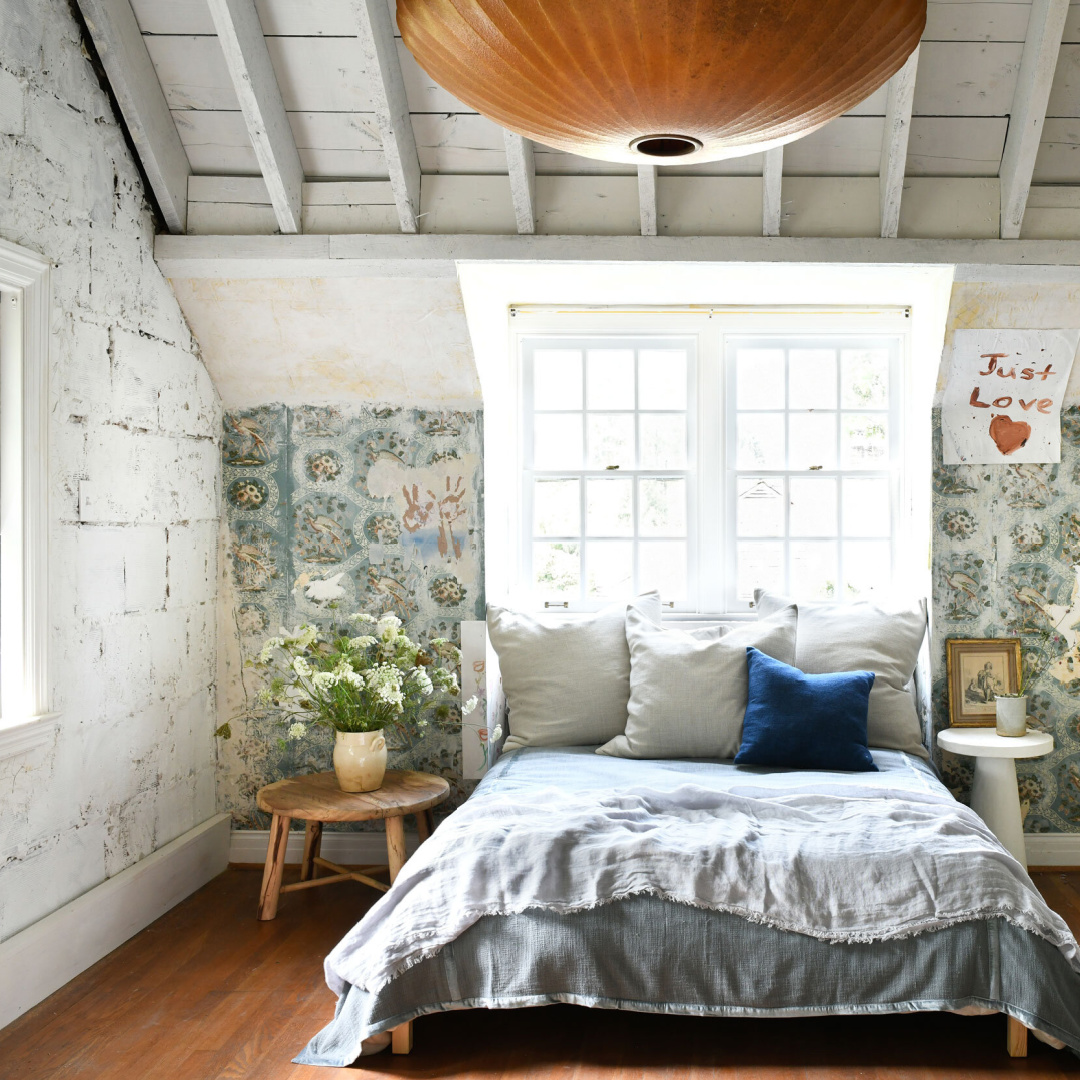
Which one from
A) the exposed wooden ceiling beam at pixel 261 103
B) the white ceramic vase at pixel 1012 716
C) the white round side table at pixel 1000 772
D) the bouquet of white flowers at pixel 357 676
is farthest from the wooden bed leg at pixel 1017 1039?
the exposed wooden ceiling beam at pixel 261 103

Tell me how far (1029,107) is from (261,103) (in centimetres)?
243

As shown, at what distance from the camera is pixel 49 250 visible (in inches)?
112

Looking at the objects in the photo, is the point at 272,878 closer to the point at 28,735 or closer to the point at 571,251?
the point at 28,735

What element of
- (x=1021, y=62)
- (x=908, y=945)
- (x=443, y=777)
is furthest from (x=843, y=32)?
(x=443, y=777)

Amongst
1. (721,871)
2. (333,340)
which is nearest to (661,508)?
(333,340)

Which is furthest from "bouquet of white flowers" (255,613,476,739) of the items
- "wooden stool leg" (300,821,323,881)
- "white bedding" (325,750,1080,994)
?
"white bedding" (325,750,1080,994)

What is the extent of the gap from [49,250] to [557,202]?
1.65 meters

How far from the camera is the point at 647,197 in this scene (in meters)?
3.34

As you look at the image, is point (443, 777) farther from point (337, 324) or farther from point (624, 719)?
point (337, 324)

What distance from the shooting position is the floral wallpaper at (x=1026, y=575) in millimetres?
3818

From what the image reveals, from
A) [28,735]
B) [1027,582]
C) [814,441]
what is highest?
[814,441]

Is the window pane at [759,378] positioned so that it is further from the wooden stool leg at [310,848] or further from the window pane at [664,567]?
the wooden stool leg at [310,848]

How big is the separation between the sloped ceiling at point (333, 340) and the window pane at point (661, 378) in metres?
0.82

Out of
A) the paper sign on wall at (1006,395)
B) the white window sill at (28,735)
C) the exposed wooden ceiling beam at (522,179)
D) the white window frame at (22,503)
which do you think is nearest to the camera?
the white window sill at (28,735)
